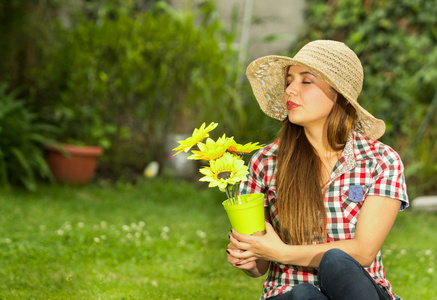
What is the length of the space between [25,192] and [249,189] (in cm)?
410

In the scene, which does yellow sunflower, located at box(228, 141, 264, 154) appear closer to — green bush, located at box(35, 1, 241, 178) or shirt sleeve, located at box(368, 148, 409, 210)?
shirt sleeve, located at box(368, 148, 409, 210)

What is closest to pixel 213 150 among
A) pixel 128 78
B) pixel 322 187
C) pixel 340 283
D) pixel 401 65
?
pixel 322 187

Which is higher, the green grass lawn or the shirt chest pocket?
the shirt chest pocket

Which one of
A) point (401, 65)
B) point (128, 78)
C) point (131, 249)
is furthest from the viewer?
point (401, 65)

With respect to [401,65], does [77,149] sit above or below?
below

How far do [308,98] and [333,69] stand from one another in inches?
5.9

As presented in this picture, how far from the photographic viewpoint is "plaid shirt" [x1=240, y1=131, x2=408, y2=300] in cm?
195

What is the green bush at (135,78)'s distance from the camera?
662 cm

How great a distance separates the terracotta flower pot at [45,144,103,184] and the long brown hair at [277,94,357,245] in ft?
15.0

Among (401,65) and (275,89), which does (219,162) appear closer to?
(275,89)

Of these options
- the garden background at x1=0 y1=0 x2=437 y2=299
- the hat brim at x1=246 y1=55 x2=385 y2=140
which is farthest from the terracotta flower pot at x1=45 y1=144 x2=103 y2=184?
the hat brim at x1=246 y1=55 x2=385 y2=140

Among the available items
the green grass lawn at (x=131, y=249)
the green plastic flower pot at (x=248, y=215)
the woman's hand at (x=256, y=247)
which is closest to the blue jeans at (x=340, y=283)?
the woman's hand at (x=256, y=247)

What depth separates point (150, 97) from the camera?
7016mm

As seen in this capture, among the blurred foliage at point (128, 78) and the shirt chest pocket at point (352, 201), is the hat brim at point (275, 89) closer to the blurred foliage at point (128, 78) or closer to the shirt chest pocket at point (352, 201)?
the shirt chest pocket at point (352, 201)
